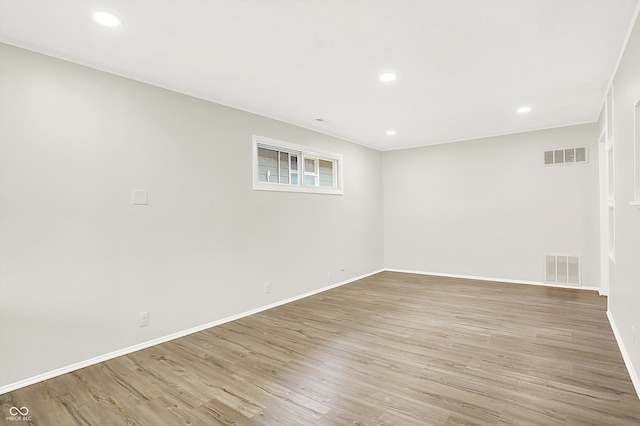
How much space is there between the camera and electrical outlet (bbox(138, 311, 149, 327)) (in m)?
3.08

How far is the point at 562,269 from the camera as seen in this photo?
16.8ft

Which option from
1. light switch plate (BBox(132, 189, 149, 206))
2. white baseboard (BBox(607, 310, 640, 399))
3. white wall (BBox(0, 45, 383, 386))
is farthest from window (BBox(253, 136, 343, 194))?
white baseboard (BBox(607, 310, 640, 399))

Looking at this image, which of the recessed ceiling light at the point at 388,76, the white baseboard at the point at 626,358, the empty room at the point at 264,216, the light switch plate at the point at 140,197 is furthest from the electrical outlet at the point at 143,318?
the white baseboard at the point at 626,358

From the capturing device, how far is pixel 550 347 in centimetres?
295

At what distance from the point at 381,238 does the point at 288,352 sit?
4329mm

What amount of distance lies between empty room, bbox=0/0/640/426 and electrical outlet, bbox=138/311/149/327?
0.06 ft

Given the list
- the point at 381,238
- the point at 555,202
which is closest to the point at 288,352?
the point at 381,238

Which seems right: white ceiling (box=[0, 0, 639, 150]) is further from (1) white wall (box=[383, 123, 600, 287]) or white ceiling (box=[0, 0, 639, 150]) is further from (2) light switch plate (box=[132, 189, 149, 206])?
(1) white wall (box=[383, 123, 600, 287])

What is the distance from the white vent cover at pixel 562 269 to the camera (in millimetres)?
5027

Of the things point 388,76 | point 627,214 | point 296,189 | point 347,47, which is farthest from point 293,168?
point 627,214

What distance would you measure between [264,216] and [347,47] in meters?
2.39

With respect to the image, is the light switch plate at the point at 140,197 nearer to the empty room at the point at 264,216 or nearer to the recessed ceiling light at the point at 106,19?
the empty room at the point at 264,216

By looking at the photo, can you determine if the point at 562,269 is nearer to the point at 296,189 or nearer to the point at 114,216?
the point at 296,189

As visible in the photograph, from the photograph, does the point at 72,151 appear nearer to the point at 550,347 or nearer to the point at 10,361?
the point at 10,361
